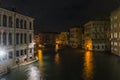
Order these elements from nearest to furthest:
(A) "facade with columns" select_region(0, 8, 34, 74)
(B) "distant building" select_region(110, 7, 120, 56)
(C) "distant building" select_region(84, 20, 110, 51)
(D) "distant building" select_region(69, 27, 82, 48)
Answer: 1. (A) "facade with columns" select_region(0, 8, 34, 74)
2. (B) "distant building" select_region(110, 7, 120, 56)
3. (C) "distant building" select_region(84, 20, 110, 51)
4. (D) "distant building" select_region(69, 27, 82, 48)

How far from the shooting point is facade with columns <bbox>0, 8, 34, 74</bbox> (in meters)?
52.5

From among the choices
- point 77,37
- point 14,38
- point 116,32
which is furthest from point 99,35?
point 14,38

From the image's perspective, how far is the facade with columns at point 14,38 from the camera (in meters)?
52.5

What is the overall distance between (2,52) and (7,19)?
8.70 meters

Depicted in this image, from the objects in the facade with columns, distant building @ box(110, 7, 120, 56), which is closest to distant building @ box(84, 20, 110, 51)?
distant building @ box(110, 7, 120, 56)

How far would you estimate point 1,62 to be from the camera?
50281 millimetres

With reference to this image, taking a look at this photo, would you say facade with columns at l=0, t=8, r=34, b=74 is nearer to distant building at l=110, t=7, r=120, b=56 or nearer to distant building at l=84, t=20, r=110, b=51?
distant building at l=110, t=7, r=120, b=56

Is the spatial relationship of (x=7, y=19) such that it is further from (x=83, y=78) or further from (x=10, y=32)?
(x=83, y=78)

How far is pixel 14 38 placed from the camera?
196ft

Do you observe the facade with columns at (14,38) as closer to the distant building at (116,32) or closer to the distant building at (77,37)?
the distant building at (116,32)

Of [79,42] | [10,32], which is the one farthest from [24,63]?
[79,42]

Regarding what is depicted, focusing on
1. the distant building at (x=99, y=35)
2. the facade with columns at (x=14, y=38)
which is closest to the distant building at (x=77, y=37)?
the distant building at (x=99, y=35)

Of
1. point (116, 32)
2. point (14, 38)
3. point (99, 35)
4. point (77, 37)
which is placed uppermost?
point (116, 32)

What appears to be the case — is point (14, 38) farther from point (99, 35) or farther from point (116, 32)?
point (99, 35)
